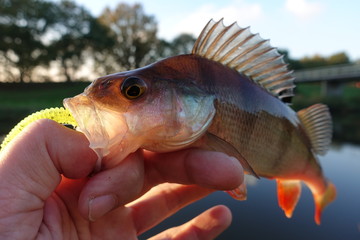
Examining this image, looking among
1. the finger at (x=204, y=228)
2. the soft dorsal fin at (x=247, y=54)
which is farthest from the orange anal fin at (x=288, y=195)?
the soft dorsal fin at (x=247, y=54)

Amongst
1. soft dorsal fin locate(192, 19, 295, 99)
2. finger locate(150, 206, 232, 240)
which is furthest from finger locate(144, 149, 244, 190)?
finger locate(150, 206, 232, 240)

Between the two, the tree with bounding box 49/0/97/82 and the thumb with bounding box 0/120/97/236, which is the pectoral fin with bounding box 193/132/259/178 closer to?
the thumb with bounding box 0/120/97/236

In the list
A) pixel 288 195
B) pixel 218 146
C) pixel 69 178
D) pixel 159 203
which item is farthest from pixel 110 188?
pixel 288 195

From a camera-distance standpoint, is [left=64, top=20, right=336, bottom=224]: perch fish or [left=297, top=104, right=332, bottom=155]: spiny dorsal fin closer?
[left=64, top=20, right=336, bottom=224]: perch fish

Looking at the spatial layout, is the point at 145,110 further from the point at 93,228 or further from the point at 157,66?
the point at 93,228

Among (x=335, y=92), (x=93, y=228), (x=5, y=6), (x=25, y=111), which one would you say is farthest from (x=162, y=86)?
(x=5, y=6)

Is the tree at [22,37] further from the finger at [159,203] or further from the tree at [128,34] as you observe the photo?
the finger at [159,203]
